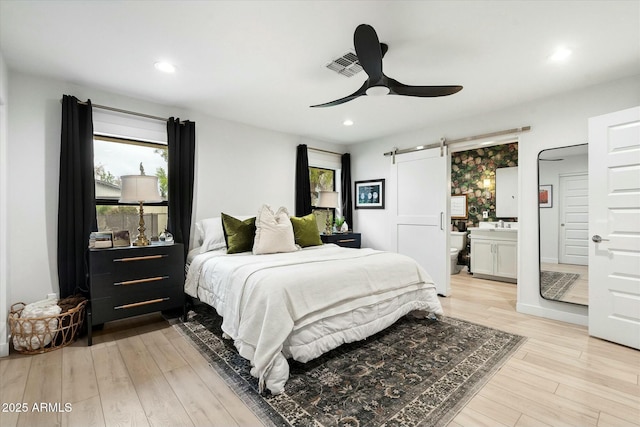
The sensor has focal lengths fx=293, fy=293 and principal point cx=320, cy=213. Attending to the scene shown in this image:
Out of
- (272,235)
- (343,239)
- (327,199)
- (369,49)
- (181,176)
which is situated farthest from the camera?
(327,199)

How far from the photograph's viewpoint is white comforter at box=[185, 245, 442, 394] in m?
1.88

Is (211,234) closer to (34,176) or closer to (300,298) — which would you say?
(34,176)

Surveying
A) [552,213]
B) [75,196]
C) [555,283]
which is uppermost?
[75,196]

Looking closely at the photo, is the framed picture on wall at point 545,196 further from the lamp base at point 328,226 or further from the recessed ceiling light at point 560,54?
the lamp base at point 328,226

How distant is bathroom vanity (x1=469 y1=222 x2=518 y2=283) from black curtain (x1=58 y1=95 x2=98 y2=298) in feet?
18.2

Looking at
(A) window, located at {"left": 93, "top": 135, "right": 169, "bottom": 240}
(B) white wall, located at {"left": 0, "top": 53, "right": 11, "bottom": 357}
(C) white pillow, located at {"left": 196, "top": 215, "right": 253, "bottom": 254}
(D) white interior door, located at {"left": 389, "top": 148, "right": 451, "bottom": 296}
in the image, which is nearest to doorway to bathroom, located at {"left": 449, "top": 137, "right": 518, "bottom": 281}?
(D) white interior door, located at {"left": 389, "top": 148, "right": 451, "bottom": 296}

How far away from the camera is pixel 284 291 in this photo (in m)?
1.99

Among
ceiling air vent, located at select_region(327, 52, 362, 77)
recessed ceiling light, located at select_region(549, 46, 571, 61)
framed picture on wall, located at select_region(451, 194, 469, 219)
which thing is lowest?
framed picture on wall, located at select_region(451, 194, 469, 219)

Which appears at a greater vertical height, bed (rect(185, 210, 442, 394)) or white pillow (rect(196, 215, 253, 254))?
white pillow (rect(196, 215, 253, 254))

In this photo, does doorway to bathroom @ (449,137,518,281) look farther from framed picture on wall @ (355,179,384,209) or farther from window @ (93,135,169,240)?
window @ (93,135,169,240)

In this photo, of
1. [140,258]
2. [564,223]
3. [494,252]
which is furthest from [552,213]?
[140,258]

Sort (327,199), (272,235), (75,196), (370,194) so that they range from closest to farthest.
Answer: (75,196) → (272,235) → (327,199) → (370,194)

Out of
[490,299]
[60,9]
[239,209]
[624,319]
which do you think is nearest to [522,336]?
[624,319]

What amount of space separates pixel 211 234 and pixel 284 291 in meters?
1.73
